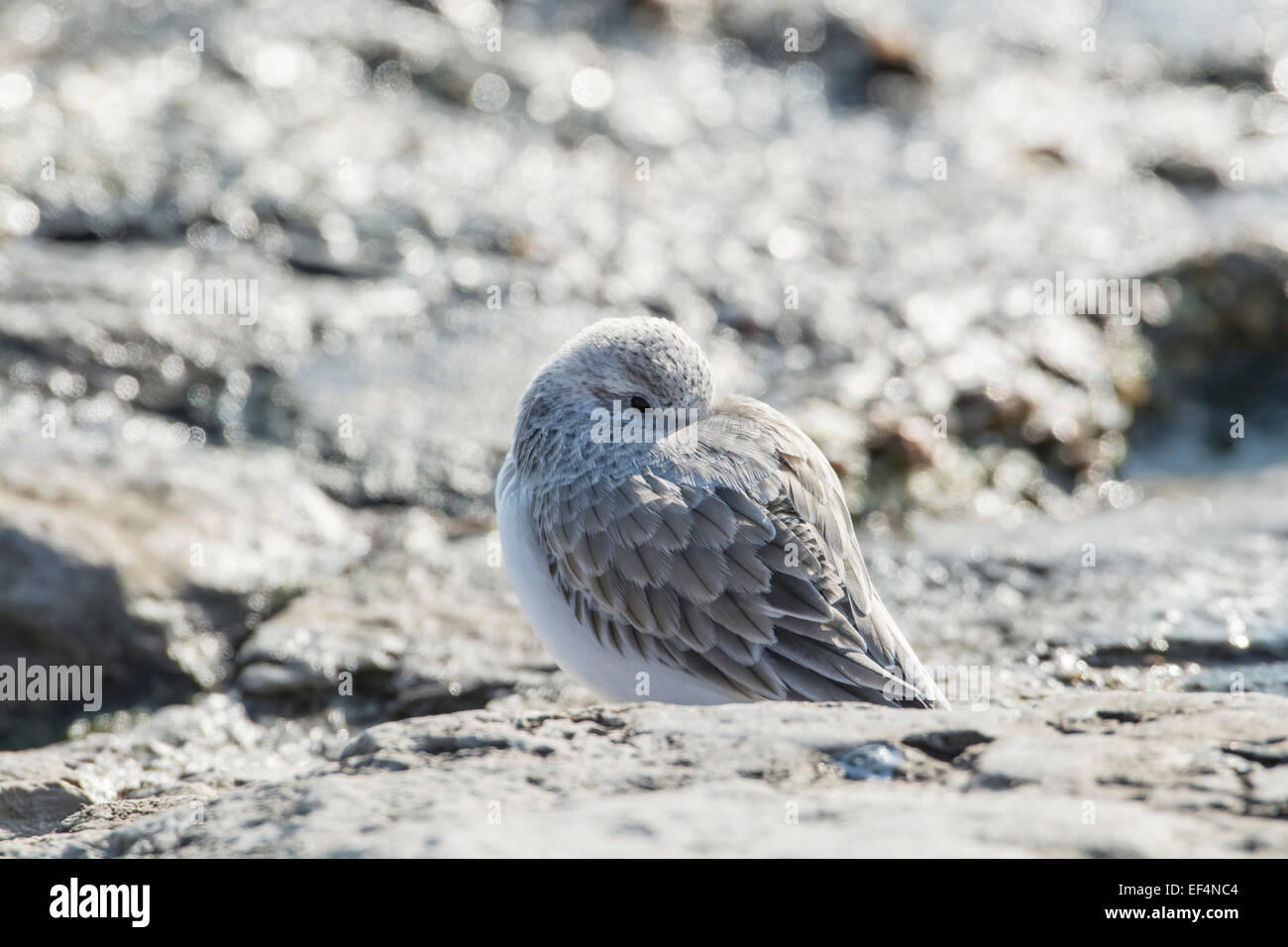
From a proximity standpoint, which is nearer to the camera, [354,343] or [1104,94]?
[354,343]

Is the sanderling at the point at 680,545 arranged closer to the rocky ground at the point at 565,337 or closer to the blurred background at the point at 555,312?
the rocky ground at the point at 565,337

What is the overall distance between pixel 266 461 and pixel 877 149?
6939 millimetres

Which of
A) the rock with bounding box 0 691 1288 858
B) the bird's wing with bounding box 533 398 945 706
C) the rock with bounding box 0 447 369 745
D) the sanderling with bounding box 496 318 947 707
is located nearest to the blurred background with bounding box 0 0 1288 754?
the rock with bounding box 0 447 369 745

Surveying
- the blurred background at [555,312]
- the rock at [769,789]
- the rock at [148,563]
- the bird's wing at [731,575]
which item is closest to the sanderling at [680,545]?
the bird's wing at [731,575]

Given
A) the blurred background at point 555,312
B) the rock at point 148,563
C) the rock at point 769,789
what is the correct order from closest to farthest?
Answer: the rock at point 769,789, the rock at point 148,563, the blurred background at point 555,312

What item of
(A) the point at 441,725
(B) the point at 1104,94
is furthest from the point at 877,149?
(A) the point at 441,725

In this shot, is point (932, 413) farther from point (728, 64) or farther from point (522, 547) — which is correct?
point (728, 64)

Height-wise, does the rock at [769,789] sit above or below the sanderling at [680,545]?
below

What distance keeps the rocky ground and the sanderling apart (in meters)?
0.55

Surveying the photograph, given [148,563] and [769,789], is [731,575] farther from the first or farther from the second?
[148,563]

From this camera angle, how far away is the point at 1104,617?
621 cm

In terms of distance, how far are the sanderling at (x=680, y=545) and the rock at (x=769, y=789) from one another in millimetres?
530

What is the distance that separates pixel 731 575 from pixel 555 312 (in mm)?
5073

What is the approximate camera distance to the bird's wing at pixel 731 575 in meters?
4.46
